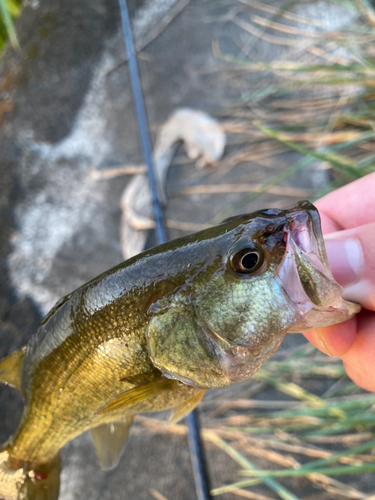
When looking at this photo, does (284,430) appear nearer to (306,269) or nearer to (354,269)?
(354,269)

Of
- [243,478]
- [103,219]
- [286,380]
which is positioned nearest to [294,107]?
[103,219]

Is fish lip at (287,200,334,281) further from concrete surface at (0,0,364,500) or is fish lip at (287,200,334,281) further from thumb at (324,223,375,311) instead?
concrete surface at (0,0,364,500)

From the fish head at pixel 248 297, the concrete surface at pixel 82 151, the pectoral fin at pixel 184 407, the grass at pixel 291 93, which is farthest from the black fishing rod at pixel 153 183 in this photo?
the fish head at pixel 248 297

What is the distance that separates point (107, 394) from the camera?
0.86 meters

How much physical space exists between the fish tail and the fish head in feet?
1.93

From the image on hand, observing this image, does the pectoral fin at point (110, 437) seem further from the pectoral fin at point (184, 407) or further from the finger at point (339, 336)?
the finger at point (339, 336)

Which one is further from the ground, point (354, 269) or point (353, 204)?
point (353, 204)

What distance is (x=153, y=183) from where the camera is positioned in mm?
2012

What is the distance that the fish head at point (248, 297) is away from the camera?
70 cm

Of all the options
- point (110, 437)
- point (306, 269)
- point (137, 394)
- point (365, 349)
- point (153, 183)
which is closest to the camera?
point (306, 269)

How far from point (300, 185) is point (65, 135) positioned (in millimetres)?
1423

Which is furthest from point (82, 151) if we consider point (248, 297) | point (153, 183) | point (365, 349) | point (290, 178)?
point (365, 349)

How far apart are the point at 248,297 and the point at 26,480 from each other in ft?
2.83

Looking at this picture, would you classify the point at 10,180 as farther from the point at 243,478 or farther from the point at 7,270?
the point at 243,478
